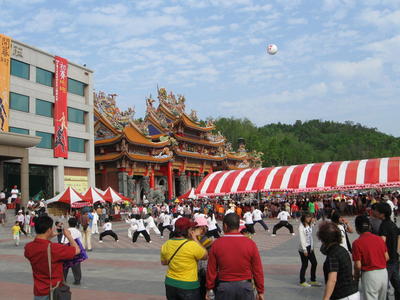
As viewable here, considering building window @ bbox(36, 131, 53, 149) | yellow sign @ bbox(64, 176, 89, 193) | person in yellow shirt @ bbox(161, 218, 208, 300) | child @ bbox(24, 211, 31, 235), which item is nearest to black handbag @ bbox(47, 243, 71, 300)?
person in yellow shirt @ bbox(161, 218, 208, 300)

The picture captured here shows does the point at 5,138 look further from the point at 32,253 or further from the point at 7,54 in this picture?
the point at 32,253

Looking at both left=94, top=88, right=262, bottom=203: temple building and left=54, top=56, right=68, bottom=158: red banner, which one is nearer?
left=54, top=56, right=68, bottom=158: red banner

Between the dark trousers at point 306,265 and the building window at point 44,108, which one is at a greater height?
the building window at point 44,108

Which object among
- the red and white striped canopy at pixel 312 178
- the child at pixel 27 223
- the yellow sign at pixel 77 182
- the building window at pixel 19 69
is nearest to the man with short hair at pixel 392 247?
the child at pixel 27 223

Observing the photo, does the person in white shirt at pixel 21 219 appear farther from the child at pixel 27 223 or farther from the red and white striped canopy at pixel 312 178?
the red and white striped canopy at pixel 312 178

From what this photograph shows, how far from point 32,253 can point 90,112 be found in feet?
118

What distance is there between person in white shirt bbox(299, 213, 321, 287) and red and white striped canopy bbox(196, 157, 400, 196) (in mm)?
19998

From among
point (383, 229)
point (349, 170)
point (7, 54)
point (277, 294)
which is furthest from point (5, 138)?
point (383, 229)

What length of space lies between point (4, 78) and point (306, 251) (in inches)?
1100

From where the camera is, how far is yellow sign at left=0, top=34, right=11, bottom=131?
30.6 m

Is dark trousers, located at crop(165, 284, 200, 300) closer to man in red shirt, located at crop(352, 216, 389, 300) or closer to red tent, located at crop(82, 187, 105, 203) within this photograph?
man in red shirt, located at crop(352, 216, 389, 300)

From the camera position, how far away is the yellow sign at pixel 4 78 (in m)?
30.6

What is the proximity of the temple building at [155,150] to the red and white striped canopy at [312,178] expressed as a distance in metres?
11.8

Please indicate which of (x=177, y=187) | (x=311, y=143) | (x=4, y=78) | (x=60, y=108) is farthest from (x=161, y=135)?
(x=311, y=143)
